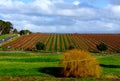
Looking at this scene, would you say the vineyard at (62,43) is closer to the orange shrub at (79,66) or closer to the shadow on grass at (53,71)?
the shadow on grass at (53,71)

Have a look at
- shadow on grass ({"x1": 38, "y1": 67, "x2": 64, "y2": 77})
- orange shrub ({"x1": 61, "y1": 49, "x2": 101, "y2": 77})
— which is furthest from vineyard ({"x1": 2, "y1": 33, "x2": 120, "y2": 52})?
orange shrub ({"x1": 61, "y1": 49, "x2": 101, "y2": 77})

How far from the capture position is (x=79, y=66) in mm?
40969

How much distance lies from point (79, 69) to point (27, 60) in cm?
1461

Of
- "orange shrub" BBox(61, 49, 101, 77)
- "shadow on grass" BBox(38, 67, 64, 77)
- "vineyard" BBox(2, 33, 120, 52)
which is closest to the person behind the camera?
"orange shrub" BBox(61, 49, 101, 77)

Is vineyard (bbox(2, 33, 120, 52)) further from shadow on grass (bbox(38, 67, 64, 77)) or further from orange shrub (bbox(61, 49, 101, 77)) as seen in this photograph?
orange shrub (bbox(61, 49, 101, 77))

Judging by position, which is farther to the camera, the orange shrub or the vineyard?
the vineyard

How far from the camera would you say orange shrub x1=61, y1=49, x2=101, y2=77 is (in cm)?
4069

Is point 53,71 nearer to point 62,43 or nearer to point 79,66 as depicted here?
point 79,66

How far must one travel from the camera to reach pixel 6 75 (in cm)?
3997

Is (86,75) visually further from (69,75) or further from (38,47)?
(38,47)

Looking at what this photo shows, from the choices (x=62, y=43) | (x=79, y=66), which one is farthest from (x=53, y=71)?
(x=62, y=43)

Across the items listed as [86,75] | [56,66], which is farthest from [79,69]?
[56,66]

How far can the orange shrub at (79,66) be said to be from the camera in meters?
40.7

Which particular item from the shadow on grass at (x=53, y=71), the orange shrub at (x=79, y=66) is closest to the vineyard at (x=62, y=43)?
the shadow on grass at (x=53, y=71)
